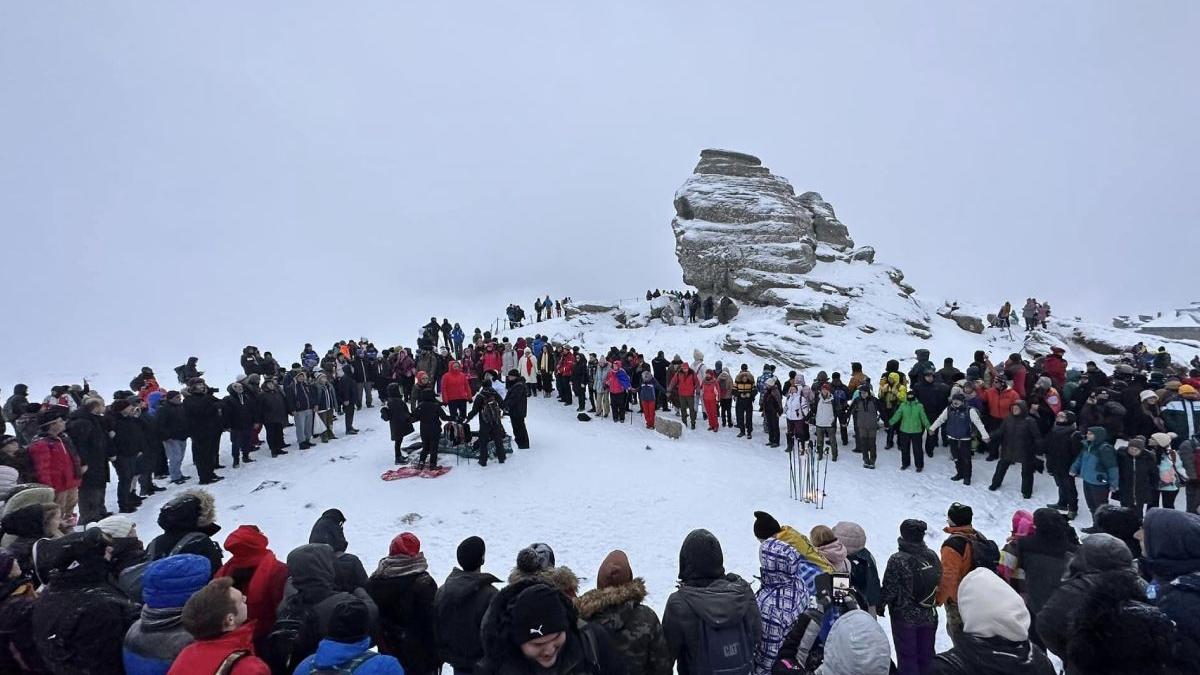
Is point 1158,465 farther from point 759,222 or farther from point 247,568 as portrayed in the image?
point 759,222

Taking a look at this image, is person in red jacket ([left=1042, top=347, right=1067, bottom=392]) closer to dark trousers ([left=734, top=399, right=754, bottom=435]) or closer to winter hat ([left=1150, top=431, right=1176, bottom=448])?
winter hat ([left=1150, top=431, right=1176, bottom=448])

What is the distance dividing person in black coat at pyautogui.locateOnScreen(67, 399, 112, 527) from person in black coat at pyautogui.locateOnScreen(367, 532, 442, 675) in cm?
847

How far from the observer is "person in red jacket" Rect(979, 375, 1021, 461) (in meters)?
12.7

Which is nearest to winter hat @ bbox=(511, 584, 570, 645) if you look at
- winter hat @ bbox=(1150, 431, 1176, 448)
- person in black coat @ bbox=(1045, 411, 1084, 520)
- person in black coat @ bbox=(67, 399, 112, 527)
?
person in black coat @ bbox=(67, 399, 112, 527)

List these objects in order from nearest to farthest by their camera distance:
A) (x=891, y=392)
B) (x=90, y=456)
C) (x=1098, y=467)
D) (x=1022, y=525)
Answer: (x=1022, y=525) → (x=1098, y=467) → (x=90, y=456) → (x=891, y=392)

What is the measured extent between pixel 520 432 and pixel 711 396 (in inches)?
230

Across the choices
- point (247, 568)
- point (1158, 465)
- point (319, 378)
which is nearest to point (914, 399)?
point (1158, 465)

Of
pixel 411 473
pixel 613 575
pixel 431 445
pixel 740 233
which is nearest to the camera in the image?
pixel 613 575

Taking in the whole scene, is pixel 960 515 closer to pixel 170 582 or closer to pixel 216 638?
pixel 216 638

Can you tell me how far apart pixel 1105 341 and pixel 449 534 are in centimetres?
3278

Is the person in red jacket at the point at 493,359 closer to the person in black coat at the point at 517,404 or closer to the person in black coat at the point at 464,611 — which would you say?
the person in black coat at the point at 517,404

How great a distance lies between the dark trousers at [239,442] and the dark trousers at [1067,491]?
1755 centimetres

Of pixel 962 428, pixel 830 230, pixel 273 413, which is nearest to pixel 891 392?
pixel 962 428

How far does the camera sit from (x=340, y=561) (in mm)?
5086
